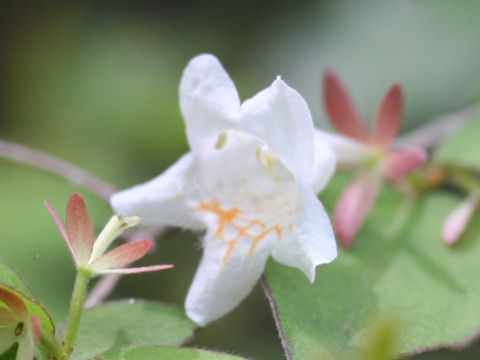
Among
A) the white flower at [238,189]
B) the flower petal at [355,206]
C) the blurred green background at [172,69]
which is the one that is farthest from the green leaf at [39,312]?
the blurred green background at [172,69]

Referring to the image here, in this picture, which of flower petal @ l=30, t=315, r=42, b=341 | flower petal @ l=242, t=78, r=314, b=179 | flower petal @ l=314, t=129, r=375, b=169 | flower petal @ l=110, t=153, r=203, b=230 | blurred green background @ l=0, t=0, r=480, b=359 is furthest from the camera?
blurred green background @ l=0, t=0, r=480, b=359

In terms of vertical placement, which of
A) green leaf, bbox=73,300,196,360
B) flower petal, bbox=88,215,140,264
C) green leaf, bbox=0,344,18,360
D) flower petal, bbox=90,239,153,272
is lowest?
green leaf, bbox=73,300,196,360

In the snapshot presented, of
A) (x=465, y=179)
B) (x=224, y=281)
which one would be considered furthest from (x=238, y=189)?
(x=465, y=179)

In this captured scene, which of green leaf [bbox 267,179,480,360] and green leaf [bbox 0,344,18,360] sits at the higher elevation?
green leaf [bbox 0,344,18,360]

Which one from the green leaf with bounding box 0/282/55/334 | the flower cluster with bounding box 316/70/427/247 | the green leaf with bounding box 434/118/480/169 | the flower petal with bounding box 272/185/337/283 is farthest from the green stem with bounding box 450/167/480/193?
the green leaf with bounding box 0/282/55/334

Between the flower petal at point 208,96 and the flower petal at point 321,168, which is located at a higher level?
the flower petal at point 208,96

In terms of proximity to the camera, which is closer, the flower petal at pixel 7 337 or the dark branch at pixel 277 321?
the flower petal at pixel 7 337

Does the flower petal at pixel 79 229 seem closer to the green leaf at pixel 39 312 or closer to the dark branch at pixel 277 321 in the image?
the green leaf at pixel 39 312

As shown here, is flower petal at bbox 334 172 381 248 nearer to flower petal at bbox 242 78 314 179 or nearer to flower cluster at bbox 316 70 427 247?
flower cluster at bbox 316 70 427 247
